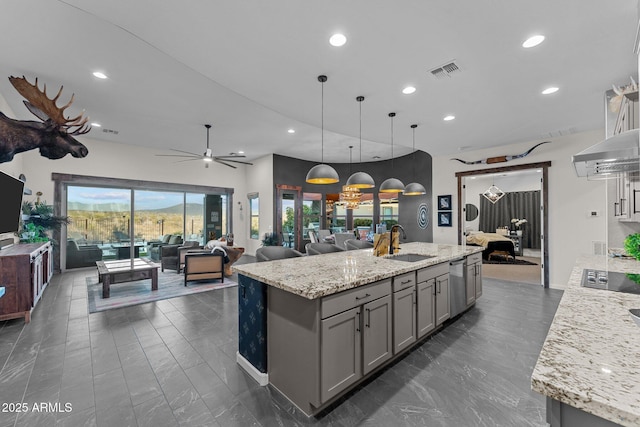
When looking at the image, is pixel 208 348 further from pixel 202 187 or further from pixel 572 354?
pixel 202 187

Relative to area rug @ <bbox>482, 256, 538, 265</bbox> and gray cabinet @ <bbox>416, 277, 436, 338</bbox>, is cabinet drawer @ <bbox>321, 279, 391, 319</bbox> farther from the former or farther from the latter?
area rug @ <bbox>482, 256, 538, 265</bbox>

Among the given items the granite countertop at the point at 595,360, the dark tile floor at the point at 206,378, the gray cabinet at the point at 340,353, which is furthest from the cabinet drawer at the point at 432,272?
the granite countertop at the point at 595,360

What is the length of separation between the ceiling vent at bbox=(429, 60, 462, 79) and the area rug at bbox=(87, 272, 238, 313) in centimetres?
490

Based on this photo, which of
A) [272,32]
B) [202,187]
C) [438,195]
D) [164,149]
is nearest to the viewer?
[272,32]

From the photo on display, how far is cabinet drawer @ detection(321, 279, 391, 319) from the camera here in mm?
1831

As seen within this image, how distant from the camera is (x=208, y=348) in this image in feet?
9.29

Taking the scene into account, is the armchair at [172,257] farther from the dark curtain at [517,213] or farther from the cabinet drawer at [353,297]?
the dark curtain at [517,213]

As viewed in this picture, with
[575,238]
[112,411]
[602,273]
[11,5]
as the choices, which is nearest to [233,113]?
[11,5]

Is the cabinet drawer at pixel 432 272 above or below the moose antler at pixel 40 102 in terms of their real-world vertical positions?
below

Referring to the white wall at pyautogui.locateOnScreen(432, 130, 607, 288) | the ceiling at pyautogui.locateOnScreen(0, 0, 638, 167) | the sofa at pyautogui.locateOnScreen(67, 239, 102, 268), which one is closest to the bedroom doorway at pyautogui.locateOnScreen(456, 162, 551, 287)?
the white wall at pyautogui.locateOnScreen(432, 130, 607, 288)

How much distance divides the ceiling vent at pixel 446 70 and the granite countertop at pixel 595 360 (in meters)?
2.43

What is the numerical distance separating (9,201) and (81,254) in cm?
467

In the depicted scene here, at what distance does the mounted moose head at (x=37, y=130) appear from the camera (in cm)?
308

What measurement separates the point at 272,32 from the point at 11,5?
7.76 feet
